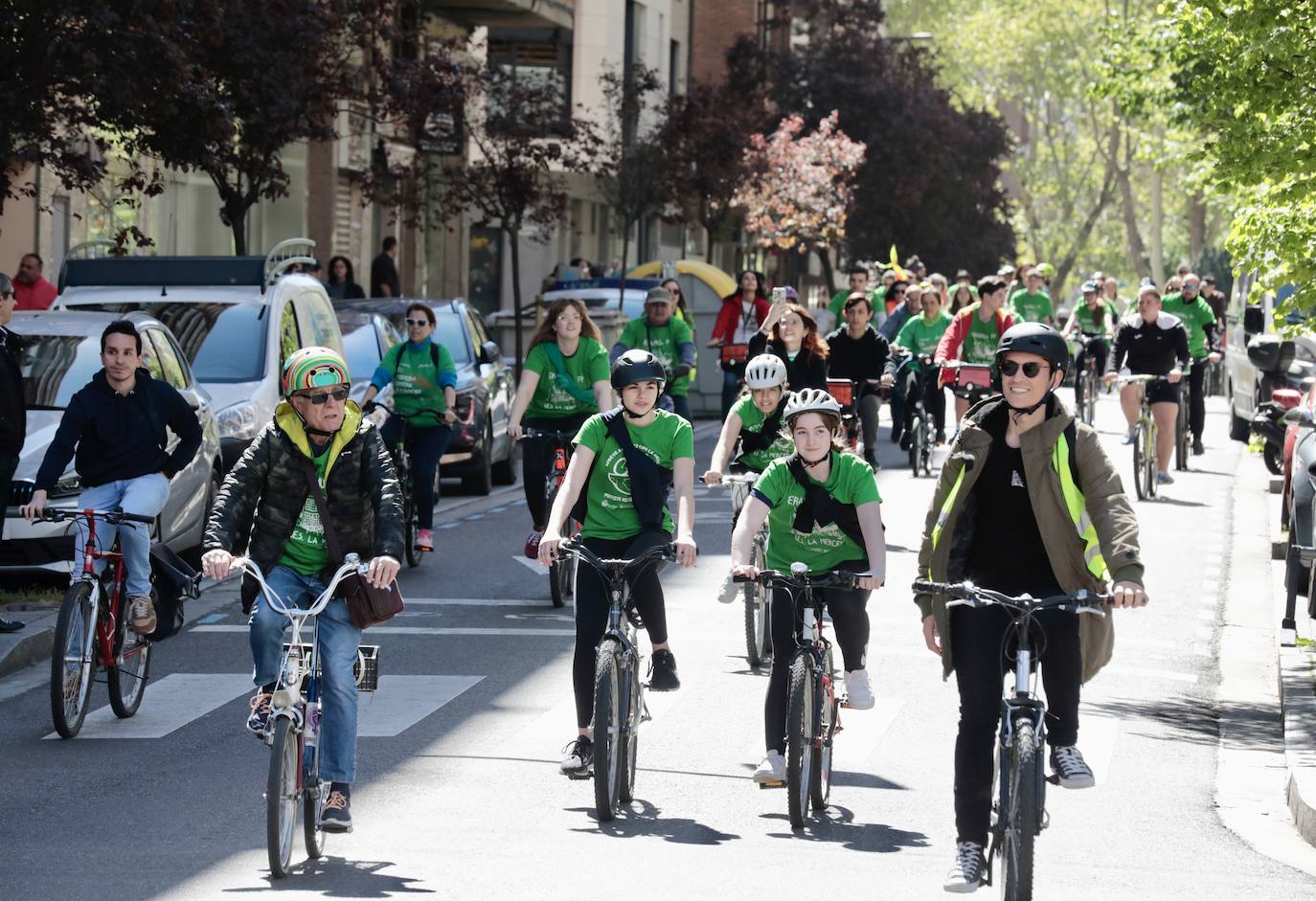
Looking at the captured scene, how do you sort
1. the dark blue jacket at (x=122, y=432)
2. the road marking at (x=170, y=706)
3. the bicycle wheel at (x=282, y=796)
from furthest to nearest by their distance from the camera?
1. the dark blue jacket at (x=122, y=432)
2. the road marking at (x=170, y=706)
3. the bicycle wheel at (x=282, y=796)

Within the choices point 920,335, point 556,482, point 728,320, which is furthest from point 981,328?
point 556,482

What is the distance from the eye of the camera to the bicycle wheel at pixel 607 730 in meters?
8.18

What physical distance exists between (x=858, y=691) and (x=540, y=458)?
5.38 metres

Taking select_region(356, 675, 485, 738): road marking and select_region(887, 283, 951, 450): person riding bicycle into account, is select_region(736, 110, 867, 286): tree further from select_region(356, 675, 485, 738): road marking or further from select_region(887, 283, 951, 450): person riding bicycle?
select_region(356, 675, 485, 738): road marking

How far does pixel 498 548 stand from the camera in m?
16.8

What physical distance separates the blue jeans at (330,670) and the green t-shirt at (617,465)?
1619mm

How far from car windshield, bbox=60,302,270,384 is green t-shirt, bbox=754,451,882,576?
7.85m

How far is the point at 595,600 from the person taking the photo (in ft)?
29.1

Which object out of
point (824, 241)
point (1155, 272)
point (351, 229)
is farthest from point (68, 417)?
point (1155, 272)

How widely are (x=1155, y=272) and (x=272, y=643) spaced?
82.5 m

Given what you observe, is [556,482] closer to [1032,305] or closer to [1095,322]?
[1032,305]

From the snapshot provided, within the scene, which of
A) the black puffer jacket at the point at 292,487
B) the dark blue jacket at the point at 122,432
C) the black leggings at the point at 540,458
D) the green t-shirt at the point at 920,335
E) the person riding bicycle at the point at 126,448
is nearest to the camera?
the black puffer jacket at the point at 292,487

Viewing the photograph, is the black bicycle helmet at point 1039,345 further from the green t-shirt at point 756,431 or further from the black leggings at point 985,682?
the green t-shirt at point 756,431

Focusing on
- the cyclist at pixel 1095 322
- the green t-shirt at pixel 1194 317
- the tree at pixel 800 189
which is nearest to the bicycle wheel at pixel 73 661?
the green t-shirt at pixel 1194 317
